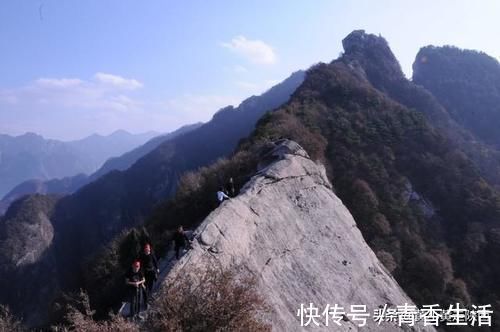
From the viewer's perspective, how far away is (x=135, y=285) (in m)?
11.2

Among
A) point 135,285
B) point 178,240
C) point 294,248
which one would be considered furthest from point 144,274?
point 294,248

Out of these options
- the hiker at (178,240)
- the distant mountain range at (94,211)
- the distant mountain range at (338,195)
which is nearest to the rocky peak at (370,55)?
the distant mountain range at (338,195)

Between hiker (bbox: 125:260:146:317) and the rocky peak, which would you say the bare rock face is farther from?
the rocky peak

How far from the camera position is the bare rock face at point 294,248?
1535 cm

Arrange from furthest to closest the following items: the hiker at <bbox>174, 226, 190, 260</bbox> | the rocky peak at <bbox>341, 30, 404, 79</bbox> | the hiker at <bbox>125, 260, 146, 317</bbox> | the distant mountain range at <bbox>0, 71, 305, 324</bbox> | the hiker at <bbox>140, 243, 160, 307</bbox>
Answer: the rocky peak at <bbox>341, 30, 404, 79</bbox> < the distant mountain range at <bbox>0, 71, 305, 324</bbox> < the hiker at <bbox>174, 226, 190, 260</bbox> < the hiker at <bbox>140, 243, 160, 307</bbox> < the hiker at <bbox>125, 260, 146, 317</bbox>

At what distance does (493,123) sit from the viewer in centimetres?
12450

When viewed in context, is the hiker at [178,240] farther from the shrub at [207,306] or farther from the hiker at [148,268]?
the shrub at [207,306]

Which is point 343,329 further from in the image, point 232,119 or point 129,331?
point 232,119

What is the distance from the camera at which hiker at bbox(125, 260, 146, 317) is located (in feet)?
36.7

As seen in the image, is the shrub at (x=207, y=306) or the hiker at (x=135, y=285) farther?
the hiker at (x=135, y=285)

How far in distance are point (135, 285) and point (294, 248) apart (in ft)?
30.3

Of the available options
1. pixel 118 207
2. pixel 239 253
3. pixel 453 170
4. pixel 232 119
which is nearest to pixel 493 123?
pixel 453 170

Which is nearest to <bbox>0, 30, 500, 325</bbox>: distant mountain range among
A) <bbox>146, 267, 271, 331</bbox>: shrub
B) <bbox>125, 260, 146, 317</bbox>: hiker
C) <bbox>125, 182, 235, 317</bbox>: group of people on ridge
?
<bbox>125, 182, 235, 317</bbox>: group of people on ridge

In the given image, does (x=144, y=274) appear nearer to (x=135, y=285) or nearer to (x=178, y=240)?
(x=135, y=285)
